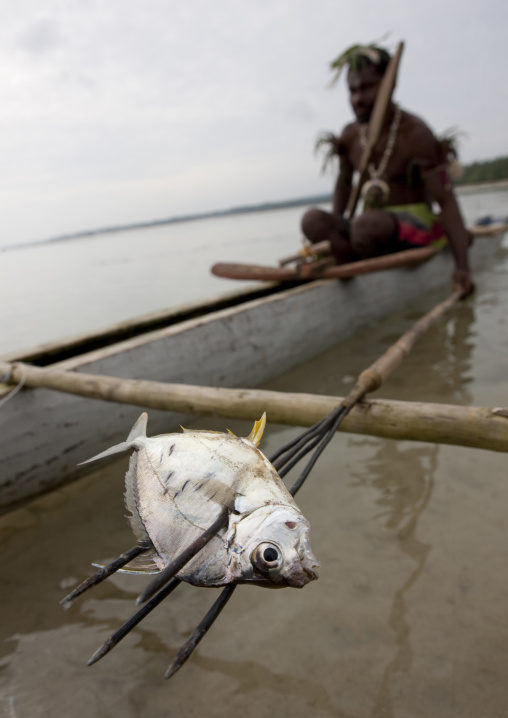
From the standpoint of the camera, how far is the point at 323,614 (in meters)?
1.49

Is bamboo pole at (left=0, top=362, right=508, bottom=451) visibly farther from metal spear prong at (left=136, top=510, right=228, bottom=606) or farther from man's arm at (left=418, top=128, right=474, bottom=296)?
man's arm at (left=418, top=128, right=474, bottom=296)

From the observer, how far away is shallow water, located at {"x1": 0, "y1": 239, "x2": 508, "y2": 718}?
4.13 feet

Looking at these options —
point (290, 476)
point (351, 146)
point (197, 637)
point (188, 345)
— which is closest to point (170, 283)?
point (351, 146)

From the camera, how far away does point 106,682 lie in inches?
52.9

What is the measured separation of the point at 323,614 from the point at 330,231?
3579mm

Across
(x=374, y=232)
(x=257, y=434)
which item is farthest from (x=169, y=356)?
(x=374, y=232)

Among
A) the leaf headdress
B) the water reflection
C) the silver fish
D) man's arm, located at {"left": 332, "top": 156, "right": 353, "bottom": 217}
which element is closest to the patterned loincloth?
man's arm, located at {"left": 332, "top": 156, "right": 353, "bottom": 217}

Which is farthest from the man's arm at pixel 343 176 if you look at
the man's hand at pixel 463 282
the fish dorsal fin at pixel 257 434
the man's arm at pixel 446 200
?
the fish dorsal fin at pixel 257 434

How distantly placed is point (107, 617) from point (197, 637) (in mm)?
1077

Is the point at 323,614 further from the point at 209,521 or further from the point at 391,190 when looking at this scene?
the point at 391,190

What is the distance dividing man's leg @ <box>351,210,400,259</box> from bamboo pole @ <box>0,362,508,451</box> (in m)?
2.27

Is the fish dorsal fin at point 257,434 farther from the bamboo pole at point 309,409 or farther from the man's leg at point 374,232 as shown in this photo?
the man's leg at point 374,232

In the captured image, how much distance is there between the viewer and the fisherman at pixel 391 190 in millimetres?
4082

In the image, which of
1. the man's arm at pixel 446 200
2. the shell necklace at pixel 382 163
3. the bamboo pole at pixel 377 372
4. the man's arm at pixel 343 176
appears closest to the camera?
the bamboo pole at pixel 377 372
